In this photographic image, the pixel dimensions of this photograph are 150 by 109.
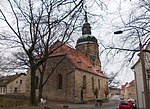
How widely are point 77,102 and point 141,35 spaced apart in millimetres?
26593

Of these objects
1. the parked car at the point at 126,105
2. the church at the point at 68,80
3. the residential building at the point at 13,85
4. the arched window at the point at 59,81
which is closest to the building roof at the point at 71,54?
the church at the point at 68,80

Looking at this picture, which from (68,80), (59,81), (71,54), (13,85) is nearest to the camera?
(68,80)

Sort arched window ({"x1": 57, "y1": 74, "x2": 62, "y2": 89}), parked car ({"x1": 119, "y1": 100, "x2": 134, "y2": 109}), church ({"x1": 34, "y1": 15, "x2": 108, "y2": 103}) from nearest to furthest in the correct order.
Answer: parked car ({"x1": 119, "y1": 100, "x2": 134, "y2": 109}) < church ({"x1": 34, "y1": 15, "x2": 108, "y2": 103}) < arched window ({"x1": 57, "y1": 74, "x2": 62, "y2": 89})

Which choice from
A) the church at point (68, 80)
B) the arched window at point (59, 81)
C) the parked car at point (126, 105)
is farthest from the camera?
the arched window at point (59, 81)

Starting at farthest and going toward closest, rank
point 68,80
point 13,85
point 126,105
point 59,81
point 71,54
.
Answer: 1. point 13,85
2. point 59,81
3. point 71,54
4. point 68,80
5. point 126,105

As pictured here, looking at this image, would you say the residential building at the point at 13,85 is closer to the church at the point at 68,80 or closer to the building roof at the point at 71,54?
the building roof at the point at 71,54

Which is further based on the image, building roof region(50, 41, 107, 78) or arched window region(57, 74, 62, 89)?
arched window region(57, 74, 62, 89)

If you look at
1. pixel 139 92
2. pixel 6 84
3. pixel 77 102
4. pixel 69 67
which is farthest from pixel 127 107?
pixel 6 84

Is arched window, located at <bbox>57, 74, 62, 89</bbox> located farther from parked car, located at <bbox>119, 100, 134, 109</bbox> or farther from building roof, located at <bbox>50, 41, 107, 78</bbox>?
parked car, located at <bbox>119, 100, 134, 109</bbox>

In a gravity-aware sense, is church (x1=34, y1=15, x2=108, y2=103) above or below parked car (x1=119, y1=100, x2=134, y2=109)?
above

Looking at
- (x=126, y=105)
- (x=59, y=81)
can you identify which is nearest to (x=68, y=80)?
(x=59, y=81)

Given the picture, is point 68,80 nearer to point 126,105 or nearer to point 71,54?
point 71,54

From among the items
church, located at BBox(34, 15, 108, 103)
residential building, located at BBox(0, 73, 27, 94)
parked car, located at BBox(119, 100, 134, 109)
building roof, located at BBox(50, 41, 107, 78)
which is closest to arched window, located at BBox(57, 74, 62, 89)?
church, located at BBox(34, 15, 108, 103)

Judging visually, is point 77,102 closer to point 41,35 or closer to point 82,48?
point 41,35
